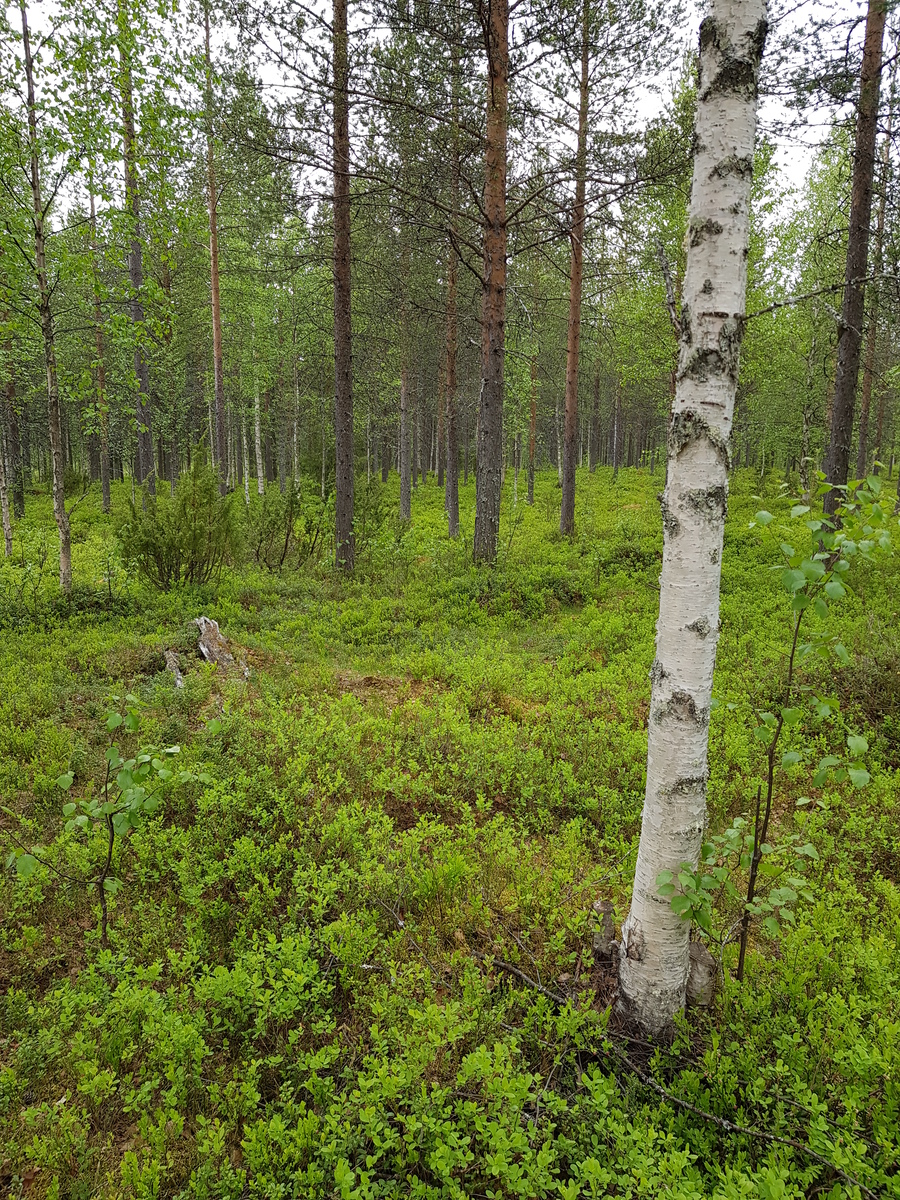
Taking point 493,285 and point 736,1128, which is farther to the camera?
point 493,285

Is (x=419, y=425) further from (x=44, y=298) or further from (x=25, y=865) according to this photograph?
(x=25, y=865)

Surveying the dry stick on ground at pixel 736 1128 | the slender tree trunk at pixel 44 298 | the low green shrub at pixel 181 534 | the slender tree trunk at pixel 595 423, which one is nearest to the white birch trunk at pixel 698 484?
the dry stick on ground at pixel 736 1128

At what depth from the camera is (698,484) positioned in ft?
7.49

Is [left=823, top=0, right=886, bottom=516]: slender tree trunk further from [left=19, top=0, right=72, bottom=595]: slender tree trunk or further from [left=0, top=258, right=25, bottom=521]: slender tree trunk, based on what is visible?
[left=0, top=258, right=25, bottom=521]: slender tree trunk

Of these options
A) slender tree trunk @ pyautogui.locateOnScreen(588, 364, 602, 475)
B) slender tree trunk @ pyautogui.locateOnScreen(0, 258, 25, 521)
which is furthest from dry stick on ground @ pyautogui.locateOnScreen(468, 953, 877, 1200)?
slender tree trunk @ pyautogui.locateOnScreen(588, 364, 602, 475)

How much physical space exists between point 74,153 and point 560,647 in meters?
8.86

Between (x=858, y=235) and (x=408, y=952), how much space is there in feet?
38.9

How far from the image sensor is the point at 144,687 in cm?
570

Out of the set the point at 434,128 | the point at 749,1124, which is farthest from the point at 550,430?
the point at 749,1124

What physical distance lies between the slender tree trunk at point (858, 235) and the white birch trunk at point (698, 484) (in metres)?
6.98

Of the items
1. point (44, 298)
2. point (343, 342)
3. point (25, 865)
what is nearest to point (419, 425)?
point (343, 342)

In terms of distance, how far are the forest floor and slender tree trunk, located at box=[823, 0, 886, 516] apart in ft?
15.3

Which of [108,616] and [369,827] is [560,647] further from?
[108,616]

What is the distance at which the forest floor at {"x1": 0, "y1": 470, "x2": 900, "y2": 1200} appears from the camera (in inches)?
81.1
